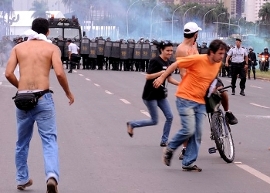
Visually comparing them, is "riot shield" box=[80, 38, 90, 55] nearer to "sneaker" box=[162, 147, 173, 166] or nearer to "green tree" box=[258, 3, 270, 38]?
"sneaker" box=[162, 147, 173, 166]

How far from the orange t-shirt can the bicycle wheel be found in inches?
38.7

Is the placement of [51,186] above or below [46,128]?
below

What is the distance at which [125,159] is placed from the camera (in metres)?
11.9

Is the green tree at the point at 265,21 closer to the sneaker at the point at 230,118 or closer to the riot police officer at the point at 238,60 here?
the riot police officer at the point at 238,60

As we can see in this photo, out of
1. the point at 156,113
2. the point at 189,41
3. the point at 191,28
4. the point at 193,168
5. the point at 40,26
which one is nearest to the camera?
the point at 40,26

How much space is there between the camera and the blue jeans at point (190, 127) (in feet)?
34.9

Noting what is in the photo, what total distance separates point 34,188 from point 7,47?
45975mm

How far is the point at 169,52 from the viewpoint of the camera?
12.6 m

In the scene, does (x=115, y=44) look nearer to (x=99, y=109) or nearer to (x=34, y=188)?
(x=99, y=109)

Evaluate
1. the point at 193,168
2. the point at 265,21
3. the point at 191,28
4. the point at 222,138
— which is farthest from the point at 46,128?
the point at 265,21

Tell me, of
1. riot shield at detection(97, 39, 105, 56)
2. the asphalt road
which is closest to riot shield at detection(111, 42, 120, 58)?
riot shield at detection(97, 39, 105, 56)

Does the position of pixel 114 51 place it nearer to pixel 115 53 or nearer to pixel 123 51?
pixel 115 53

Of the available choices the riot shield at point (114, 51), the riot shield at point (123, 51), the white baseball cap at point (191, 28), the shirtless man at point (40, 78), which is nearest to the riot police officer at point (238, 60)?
the white baseball cap at point (191, 28)

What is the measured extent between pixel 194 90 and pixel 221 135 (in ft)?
4.30
